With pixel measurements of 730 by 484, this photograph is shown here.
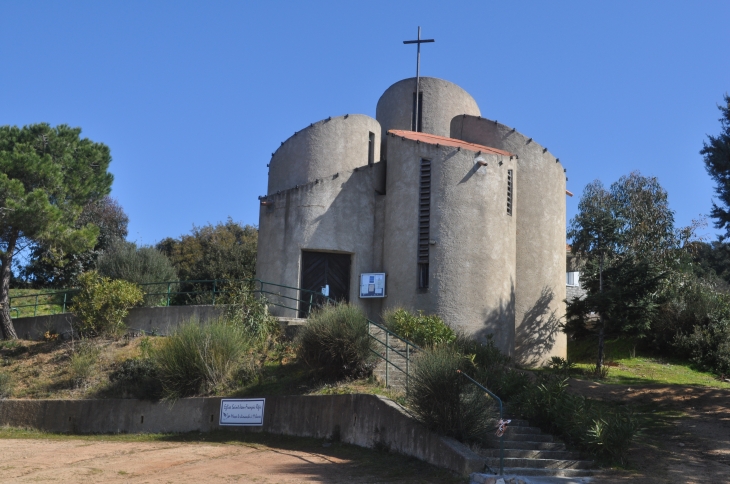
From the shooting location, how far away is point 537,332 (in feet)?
74.9

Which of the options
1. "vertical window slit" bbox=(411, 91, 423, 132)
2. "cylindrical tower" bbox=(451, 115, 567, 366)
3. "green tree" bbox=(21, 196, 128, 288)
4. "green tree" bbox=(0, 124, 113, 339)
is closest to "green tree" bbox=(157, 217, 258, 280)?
"green tree" bbox=(21, 196, 128, 288)

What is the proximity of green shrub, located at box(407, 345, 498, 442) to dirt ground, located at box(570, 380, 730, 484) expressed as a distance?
208 centimetres

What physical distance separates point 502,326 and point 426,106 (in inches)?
351

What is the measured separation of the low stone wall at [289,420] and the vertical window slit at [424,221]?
6.73m

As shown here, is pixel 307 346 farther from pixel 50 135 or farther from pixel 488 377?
pixel 50 135

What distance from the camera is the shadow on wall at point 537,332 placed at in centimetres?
2256

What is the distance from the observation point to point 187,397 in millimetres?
16969

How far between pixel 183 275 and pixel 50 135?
13395mm

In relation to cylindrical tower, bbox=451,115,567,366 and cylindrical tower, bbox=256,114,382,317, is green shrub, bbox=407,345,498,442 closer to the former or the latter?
cylindrical tower, bbox=256,114,382,317

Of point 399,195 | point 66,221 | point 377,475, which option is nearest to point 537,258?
point 399,195

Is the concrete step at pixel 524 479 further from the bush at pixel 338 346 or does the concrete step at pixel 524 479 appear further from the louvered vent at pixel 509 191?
the louvered vent at pixel 509 191

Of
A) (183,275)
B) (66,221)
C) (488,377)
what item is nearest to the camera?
(488,377)

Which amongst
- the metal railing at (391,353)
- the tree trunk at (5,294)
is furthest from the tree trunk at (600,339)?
the tree trunk at (5,294)

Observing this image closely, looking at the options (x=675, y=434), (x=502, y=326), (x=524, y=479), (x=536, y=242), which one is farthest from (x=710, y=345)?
(x=524, y=479)
